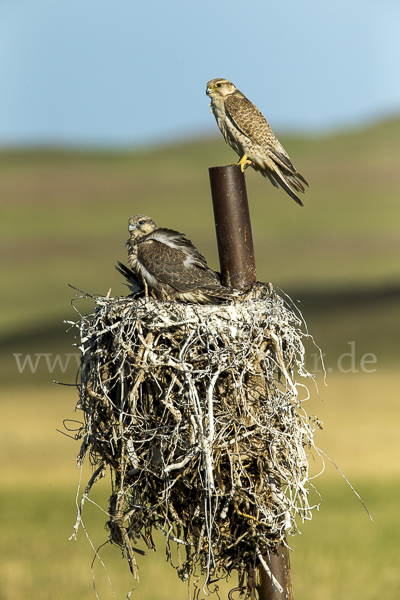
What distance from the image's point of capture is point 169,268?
5.66 meters

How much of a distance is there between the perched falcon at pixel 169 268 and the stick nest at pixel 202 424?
0.63 meters

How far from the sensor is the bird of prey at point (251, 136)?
6445 mm

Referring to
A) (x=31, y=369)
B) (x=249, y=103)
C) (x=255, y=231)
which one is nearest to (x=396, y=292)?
(x=255, y=231)

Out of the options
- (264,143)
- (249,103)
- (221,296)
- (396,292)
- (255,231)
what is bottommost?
(396,292)

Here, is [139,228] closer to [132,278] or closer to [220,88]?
[132,278]

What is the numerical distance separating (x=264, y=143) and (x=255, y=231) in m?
54.8

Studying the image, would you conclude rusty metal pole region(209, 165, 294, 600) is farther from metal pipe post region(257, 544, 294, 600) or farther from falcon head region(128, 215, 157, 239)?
metal pipe post region(257, 544, 294, 600)

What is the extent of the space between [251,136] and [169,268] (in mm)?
1819

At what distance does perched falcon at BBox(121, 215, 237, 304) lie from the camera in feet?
17.9

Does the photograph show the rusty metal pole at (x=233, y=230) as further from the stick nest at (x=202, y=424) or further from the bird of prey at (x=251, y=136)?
the bird of prey at (x=251, y=136)

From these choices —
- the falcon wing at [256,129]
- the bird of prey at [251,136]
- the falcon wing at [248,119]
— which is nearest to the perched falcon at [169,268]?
the bird of prey at [251,136]

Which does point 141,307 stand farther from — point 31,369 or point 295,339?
point 31,369

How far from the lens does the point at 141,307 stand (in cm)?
481

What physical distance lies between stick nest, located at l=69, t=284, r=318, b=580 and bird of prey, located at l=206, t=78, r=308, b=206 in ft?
6.46
